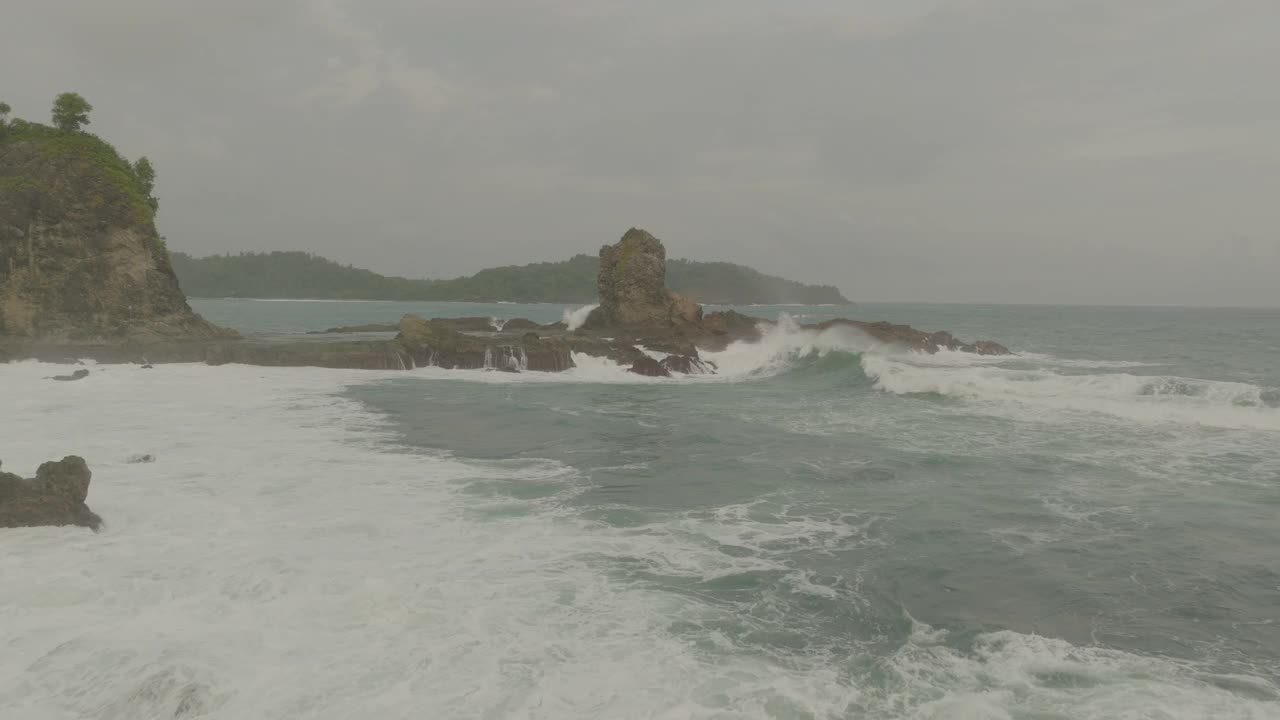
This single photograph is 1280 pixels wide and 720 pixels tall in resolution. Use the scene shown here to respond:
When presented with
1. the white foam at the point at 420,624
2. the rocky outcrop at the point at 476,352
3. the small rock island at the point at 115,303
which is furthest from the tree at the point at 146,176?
the white foam at the point at 420,624

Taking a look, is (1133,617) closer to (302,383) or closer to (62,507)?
(62,507)

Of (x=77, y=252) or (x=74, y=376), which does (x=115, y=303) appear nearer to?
(x=77, y=252)

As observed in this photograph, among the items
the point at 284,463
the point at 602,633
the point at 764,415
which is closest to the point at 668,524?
the point at 602,633

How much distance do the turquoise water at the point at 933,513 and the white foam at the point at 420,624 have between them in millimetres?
122

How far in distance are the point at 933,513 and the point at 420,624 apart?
808cm

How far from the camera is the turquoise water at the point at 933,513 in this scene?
7.27m

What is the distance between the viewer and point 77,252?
35125 millimetres

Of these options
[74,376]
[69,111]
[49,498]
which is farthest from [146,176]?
[49,498]

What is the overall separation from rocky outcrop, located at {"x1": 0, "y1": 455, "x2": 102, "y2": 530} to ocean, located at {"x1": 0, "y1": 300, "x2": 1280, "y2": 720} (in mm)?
286

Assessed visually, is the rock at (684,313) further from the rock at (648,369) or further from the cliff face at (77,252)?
the cliff face at (77,252)

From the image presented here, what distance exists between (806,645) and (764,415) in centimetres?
1629

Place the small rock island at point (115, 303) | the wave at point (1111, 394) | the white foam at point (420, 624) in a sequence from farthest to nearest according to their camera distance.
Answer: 1. the small rock island at point (115, 303)
2. the wave at point (1111, 394)
3. the white foam at point (420, 624)

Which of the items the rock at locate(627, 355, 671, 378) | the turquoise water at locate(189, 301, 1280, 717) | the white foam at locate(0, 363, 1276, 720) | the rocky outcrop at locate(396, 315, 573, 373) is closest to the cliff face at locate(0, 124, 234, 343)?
the rocky outcrop at locate(396, 315, 573, 373)

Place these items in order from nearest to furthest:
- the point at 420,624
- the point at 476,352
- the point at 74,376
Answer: the point at 420,624 → the point at 74,376 → the point at 476,352
